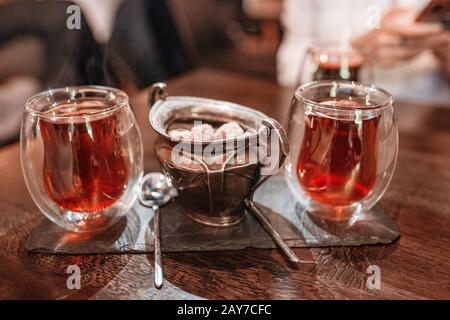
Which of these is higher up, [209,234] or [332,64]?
[332,64]

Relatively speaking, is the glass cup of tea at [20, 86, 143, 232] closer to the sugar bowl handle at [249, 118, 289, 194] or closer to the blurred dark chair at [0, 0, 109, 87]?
the sugar bowl handle at [249, 118, 289, 194]

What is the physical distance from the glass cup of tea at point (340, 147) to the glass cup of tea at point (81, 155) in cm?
26

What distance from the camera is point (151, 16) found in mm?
1851

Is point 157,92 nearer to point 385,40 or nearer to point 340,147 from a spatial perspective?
point 340,147

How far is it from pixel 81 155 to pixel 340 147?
38cm

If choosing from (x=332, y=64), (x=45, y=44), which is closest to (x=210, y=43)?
(x=45, y=44)

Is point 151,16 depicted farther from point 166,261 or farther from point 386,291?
point 386,291

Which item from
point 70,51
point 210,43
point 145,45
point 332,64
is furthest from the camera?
point 210,43

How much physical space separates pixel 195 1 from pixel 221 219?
1.87m

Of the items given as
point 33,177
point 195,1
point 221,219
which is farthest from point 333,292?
point 195,1

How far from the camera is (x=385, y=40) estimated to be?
4.33ft

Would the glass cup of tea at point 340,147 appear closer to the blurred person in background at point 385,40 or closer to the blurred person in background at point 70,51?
the blurred person in background at point 385,40

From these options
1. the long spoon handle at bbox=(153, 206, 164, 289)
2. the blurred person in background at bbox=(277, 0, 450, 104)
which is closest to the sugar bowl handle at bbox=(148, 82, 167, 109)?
the long spoon handle at bbox=(153, 206, 164, 289)

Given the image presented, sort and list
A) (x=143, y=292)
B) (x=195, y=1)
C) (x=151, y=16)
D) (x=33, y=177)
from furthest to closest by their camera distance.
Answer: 1. (x=195, y=1)
2. (x=151, y=16)
3. (x=33, y=177)
4. (x=143, y=292)
